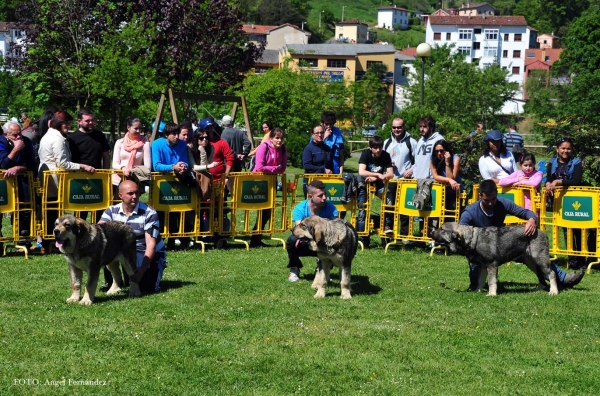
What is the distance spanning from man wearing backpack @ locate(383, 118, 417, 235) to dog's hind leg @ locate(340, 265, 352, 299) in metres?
4.88

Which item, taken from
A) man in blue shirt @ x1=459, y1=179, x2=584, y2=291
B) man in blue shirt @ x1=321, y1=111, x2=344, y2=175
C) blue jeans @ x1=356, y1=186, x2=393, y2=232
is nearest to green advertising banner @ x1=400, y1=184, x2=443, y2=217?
blue jeans @ x1=356, y1=186, x2=393, y2=232

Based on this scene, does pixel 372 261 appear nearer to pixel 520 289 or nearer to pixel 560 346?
pixel 520 289

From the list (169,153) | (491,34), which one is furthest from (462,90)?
(491,34)

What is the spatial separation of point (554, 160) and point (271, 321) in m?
6.73

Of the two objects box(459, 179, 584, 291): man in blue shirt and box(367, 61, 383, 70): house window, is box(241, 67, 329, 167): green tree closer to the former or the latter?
box(459, 179, 584, 291): man in blue shirt

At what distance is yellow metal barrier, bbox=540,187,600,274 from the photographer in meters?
13.4

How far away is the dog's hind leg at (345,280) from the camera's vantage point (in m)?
10.4

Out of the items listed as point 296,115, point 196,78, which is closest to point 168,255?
point 196,78

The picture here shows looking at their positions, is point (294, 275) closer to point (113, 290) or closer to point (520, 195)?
point (113, 290)

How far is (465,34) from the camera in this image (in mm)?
146750

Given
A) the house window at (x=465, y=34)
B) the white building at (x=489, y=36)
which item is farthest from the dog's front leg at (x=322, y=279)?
the house window at (x=465, y=34)

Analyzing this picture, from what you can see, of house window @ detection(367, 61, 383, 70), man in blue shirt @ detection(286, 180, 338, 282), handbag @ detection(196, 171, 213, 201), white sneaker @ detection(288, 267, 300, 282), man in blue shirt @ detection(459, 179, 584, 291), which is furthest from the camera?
house window @ detection(367, 61, 383, 70)

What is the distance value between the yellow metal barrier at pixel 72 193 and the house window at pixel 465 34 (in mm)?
139046

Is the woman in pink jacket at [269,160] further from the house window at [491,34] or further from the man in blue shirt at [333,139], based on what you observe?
the house window at [491,34]
